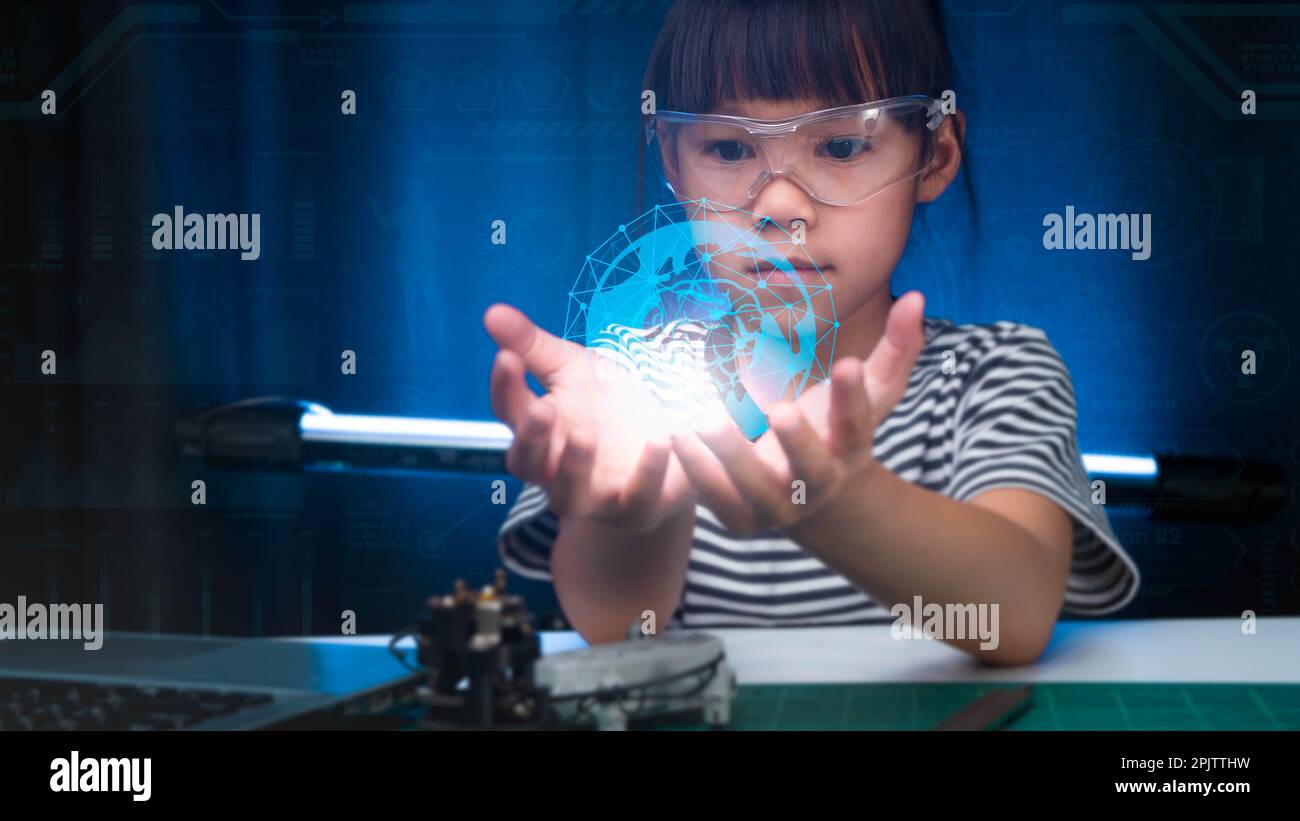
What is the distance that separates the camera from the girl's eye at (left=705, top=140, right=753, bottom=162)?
1.21 m

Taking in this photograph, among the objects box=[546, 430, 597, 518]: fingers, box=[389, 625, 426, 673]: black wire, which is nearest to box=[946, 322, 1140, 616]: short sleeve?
box=[546, 430, 597, 518]: fingers

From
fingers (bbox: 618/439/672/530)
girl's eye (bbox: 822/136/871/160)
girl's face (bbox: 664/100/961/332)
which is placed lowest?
fingers (bbox: 618/439/672/530)

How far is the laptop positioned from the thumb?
0.91 ft

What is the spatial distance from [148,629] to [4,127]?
55 cm

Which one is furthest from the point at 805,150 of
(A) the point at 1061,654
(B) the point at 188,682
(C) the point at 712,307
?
(B) the point at 188,682

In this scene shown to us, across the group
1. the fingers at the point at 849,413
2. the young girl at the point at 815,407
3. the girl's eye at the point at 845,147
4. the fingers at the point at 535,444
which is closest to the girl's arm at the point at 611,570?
the young girl at the point at 815,407

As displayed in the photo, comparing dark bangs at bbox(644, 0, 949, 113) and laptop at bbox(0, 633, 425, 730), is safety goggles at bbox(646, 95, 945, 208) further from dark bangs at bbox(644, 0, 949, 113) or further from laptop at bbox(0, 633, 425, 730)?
laptop at bbox(0, 633, 425, 730)

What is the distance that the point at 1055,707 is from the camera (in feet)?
3.22

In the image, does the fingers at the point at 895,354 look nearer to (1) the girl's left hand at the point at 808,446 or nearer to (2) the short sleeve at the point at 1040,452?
(1) the girl's left hand at the point at 808,446

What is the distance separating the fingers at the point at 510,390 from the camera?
39.4 inches

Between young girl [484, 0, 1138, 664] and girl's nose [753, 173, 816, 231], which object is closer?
young girl [484, 0, 1138, 664]

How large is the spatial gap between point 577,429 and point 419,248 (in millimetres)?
322
